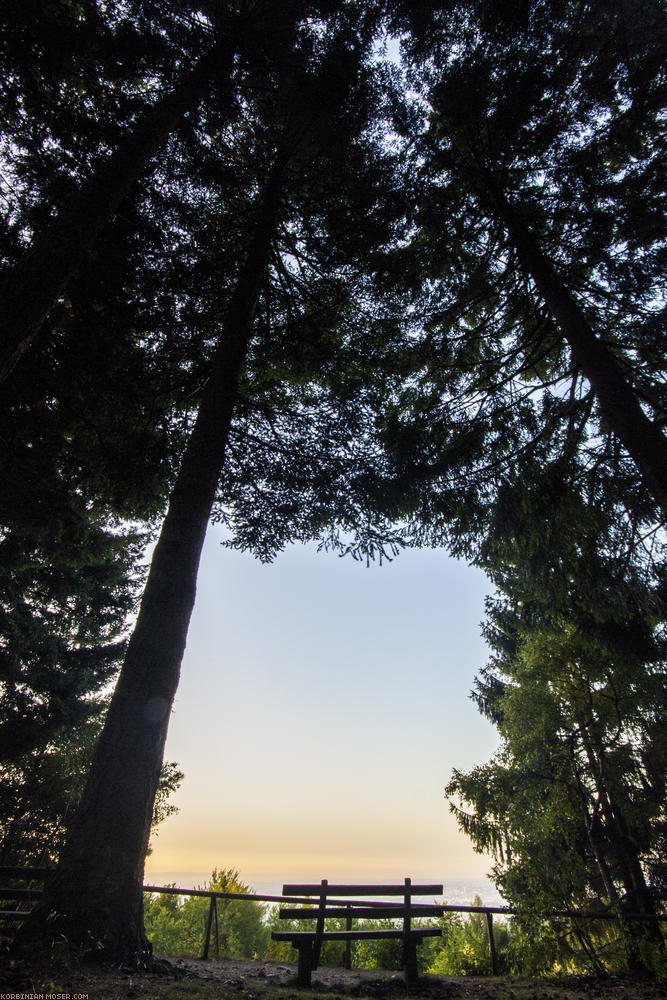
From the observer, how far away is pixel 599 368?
5.66 meters

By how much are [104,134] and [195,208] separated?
1590 mm

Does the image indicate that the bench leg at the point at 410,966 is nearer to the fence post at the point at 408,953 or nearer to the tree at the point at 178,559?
the fence post at the point at 408,953

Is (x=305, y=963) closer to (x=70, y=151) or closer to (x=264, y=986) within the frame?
(x=264, y=986)

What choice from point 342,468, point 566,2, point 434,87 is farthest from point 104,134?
point 566,2

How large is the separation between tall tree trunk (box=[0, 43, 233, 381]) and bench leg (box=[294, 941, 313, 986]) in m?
7.09

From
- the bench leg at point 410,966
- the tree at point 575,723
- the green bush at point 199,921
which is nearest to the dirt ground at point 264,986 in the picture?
the bench leg at point 410,966

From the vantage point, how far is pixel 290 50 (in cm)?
753

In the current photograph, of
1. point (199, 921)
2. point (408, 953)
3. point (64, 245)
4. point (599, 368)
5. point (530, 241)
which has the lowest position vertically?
point (199, 921)

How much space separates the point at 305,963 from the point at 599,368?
7.97 meters

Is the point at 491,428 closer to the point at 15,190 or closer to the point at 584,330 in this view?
the point at 584,330

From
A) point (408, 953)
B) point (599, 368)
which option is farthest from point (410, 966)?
point (599, 368)

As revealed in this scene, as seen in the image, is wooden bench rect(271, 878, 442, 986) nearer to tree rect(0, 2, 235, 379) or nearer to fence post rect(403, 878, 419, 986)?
fence post rect(403, 878, 419, 986)

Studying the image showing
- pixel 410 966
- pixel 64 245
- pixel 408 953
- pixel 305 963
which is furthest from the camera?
pixel 408 953

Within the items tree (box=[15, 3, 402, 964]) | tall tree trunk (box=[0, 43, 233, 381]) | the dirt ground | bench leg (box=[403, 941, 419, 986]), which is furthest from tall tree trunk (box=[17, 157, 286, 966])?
bench leg (box=[403, 941, 419, 986])
